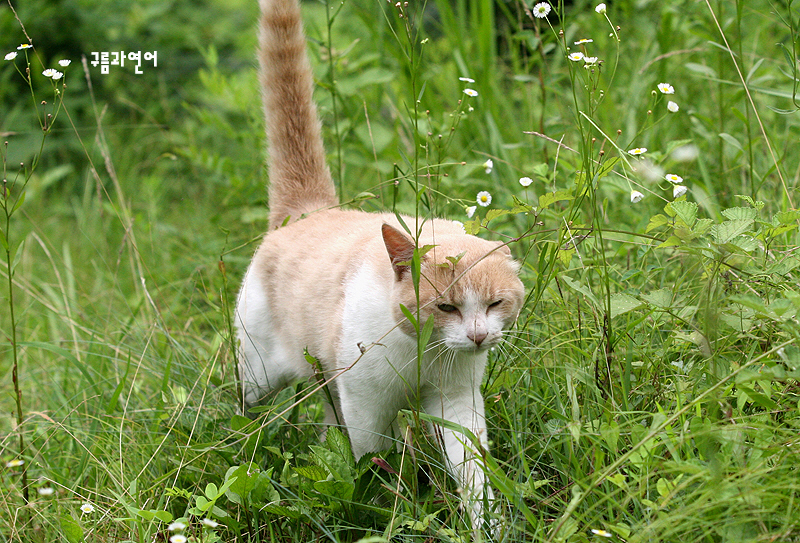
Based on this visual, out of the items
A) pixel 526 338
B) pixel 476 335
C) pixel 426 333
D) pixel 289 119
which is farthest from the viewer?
pixel 289 119

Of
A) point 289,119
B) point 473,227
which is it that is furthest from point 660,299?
point 289,119

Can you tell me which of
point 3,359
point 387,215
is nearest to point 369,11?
point 387,215

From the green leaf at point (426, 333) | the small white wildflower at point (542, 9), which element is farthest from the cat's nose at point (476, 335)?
the small white wildflower at point (542, 9)

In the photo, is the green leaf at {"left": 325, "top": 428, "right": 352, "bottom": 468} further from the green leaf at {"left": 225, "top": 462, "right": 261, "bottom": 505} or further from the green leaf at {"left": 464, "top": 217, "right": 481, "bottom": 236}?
the green leaf at {"left": 464, "top": 217, "right": 481, "bottom": 236}

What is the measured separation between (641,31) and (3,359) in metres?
3.83

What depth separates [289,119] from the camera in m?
2.52

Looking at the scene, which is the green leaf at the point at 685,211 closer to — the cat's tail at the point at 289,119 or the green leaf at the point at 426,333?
the green leaf at the point at 426,333

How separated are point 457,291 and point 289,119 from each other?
1086 millimetres

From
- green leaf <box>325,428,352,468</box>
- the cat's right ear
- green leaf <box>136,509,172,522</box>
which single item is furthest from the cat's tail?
green leaf <box>136,509,172,522</box>

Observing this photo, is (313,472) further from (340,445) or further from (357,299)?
(357,299)

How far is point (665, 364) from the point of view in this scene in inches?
74.8

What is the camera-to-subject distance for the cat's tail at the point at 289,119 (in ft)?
8.07

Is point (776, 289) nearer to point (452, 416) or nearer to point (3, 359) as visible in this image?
point (452, 416)

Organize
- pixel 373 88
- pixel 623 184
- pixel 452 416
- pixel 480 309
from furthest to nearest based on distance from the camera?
pixel 373 88
pixel 623 184
pixel 452 416
pixel 480 309
